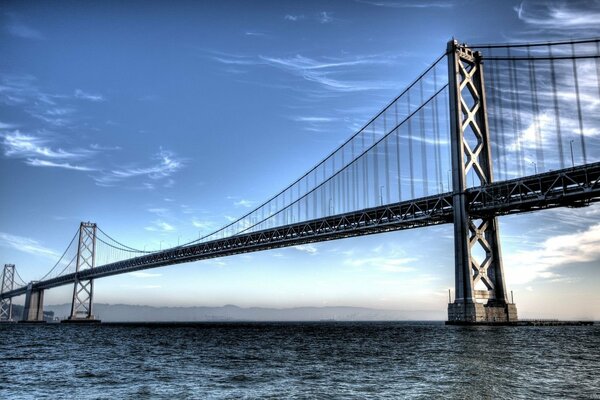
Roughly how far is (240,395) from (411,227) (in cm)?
4675

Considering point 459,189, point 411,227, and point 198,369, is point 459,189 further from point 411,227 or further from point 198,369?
point 198,369

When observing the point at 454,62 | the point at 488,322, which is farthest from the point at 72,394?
the point at 454,62

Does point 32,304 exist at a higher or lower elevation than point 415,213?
lower

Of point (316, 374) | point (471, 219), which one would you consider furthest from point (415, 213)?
point (316, 374)

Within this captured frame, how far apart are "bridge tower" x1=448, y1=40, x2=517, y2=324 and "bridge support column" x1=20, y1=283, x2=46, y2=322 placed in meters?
103

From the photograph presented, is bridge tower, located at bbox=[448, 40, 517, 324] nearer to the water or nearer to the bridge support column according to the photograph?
the water

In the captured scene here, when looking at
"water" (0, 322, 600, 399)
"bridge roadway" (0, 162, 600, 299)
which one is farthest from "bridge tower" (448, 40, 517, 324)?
"water" (0, 322, 600, 399)

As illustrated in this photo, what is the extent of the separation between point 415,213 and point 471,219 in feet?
22.6

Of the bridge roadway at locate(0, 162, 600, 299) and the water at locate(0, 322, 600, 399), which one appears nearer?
the water at locate(0, 322, 600, 399)

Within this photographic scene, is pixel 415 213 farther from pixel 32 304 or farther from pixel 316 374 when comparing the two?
pixel 32 304

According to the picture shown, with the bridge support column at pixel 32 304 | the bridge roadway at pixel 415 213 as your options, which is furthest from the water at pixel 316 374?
the bridge support column at pixel 32 304

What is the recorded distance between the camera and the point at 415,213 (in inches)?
2286

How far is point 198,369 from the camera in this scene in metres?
21.9

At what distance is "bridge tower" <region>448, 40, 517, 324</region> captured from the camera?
49.2m
